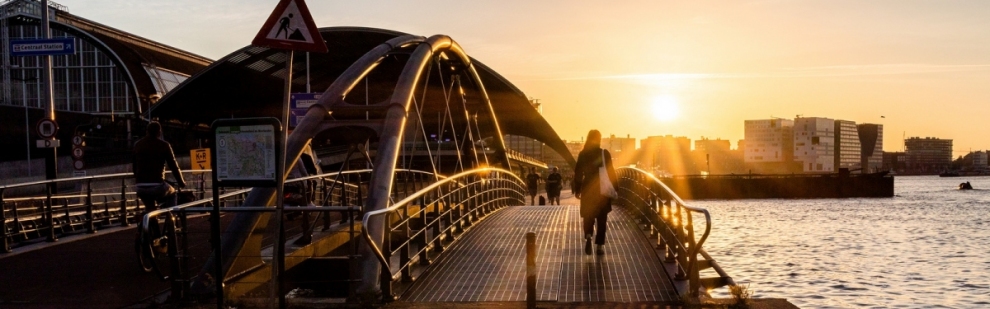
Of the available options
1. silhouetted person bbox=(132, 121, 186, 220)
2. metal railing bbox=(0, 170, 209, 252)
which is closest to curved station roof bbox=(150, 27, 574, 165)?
metal railing bbox=(0, 170, 209, 252)

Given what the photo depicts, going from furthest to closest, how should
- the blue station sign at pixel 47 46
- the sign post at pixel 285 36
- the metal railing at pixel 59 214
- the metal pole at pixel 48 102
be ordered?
the metal pole at pixel 48 102
the blue station sign at pixel 47 46
the metal railing at pixel 59 214
the sign post at pixel 285 36

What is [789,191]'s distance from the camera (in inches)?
3674

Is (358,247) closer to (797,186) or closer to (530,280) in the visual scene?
(530,280)

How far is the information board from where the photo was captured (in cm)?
756

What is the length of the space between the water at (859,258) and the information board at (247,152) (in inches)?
573

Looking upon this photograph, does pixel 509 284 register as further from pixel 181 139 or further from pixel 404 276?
pixel 181 139

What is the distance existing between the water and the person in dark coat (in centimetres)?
825

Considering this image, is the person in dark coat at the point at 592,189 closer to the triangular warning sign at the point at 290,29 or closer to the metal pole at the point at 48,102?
the triangular warning sign at the point at 290,29

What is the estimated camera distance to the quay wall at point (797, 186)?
9169cm

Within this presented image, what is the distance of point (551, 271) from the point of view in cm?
1108

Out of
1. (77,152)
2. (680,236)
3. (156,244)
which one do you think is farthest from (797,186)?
(156,244)

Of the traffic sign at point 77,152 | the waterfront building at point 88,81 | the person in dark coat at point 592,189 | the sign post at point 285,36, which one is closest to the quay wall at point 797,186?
the waterfront building at point 88,81

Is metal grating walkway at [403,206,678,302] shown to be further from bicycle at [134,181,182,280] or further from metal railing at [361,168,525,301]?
bicycle at [134,181,182,280]

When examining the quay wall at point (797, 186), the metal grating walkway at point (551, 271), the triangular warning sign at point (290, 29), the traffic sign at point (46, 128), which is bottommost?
the quay wall at point (797, 186)
